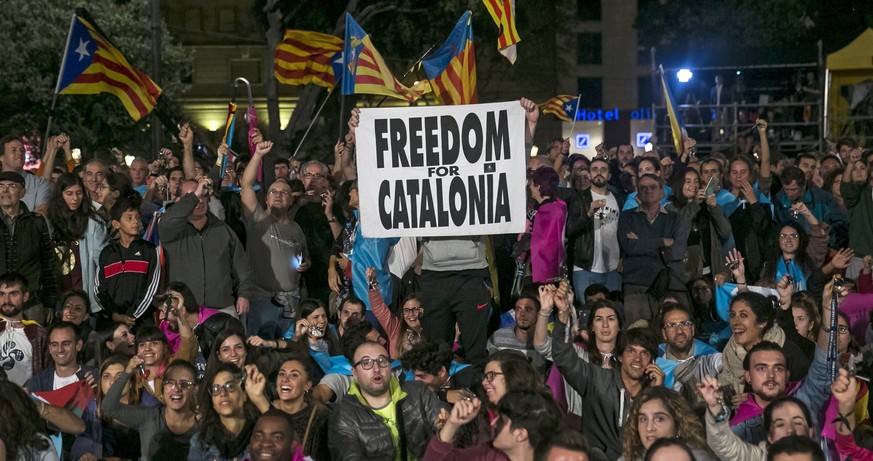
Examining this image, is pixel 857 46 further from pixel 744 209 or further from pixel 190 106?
pixel 190 106

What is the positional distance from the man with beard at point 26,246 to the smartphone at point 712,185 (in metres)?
5.19

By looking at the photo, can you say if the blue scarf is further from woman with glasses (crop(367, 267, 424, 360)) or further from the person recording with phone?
the person recording with phone

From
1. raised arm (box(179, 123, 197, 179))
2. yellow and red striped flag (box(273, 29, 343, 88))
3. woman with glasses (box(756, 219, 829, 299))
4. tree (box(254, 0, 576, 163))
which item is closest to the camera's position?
woman with glasses (box(756, 219, 829, 299))

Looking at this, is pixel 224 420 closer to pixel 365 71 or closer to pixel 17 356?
pixel 17 356

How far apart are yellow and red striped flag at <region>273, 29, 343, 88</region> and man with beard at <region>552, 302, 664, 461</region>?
31.8 feet

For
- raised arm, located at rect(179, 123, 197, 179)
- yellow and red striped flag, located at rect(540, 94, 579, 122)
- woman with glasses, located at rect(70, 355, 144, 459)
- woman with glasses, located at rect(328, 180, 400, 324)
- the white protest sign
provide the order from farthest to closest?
yellow and red striped flag, located at rect(540, 94, 579, 122) → raised arm, located at rect(179, 123, 197, 179) → woman with glasses, located at rect(328, 180, 400, 324) → the white protest sign → woman with glasses, located at rect(70, 355, 144, 459)

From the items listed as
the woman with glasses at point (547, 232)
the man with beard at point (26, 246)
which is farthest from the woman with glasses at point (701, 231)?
the man with beard at point (26, 246)

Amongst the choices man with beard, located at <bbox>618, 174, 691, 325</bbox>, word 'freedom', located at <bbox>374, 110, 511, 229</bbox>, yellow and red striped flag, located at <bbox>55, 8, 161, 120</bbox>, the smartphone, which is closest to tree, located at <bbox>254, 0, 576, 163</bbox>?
yellow and red striped flag, located at <bbox>55, 8, 161, 120</bbox>

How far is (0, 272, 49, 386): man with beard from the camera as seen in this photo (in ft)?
32.7

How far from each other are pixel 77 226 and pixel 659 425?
560cm

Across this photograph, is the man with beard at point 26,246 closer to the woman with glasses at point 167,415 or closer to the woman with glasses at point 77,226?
the woman with glasses at point 77,226

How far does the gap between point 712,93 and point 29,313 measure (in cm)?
1418

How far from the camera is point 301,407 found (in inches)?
333

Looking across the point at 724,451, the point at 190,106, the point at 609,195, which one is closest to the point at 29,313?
the point at 609,195
